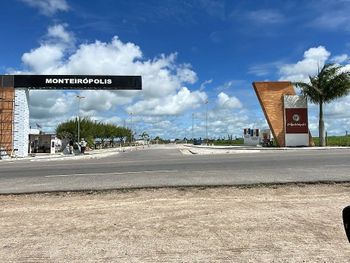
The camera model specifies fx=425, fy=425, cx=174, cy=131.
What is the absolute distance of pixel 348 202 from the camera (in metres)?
8.96

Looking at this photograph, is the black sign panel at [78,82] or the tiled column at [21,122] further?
the tiled column at [21,122]

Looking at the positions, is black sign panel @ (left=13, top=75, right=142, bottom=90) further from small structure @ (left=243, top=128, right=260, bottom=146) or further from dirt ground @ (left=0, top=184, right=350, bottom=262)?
dirt ground @ (left=0, top=184, right=350, bottom=262)

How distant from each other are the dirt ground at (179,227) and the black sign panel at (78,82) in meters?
31.2

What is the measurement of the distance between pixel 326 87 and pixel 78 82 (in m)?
24.8

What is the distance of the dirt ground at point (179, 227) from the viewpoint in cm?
559

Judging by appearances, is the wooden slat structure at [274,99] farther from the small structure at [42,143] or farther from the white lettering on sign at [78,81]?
the small structure at [42,143]

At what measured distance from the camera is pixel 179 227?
7.04 m

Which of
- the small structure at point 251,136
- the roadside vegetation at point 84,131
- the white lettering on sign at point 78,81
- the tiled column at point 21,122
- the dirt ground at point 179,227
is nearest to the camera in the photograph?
the dirt ground at point 179,227

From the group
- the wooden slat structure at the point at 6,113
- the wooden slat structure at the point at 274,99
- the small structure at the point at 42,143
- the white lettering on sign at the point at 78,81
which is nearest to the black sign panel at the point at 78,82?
the white lettering on sign at the point at 78,81

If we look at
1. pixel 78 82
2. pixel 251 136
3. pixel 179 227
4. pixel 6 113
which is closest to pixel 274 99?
pixel 78 82

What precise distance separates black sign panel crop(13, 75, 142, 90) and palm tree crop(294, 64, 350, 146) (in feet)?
57.4

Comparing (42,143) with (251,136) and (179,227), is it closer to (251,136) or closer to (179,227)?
(251,136)

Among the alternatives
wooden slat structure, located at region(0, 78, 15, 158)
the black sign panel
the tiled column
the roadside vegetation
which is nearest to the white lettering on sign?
the black sign panel

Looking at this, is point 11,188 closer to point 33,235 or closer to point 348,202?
point 33,235
